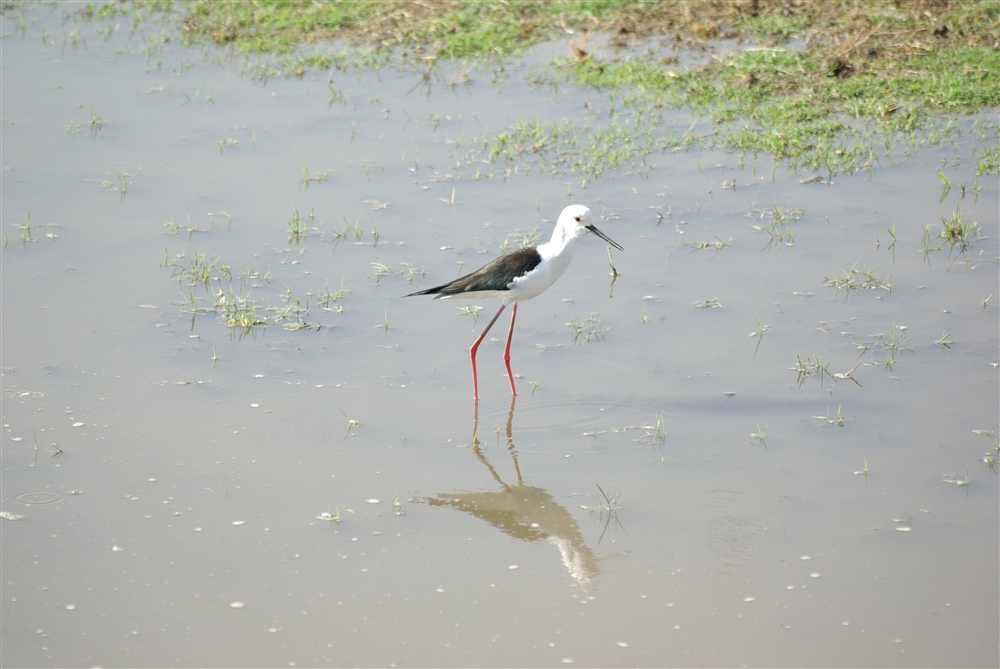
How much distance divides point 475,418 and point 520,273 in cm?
86

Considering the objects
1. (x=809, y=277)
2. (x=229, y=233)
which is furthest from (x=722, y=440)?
(x=229, y=233)

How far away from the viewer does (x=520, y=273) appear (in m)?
6.37

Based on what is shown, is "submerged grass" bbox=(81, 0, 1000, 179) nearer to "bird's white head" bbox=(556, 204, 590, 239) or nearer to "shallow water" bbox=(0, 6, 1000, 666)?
"shallow water" bbox=(0, 6, 1000, 666)

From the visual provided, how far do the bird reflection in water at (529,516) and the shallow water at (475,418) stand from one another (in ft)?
0.05

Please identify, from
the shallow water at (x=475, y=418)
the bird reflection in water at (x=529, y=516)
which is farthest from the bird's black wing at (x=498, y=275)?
the bird reflection in water at (x=529, y=516)

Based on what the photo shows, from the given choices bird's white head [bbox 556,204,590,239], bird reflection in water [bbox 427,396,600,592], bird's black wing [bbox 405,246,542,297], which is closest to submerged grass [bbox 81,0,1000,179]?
bird's white head [bbox 556,204,590,239]

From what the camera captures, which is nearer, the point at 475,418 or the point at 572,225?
the point at 475,418

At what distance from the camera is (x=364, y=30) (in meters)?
12.0

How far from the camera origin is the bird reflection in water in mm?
4746

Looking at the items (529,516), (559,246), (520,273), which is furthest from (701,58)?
(529,516)

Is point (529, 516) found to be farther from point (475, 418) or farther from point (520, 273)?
point (520, 273)

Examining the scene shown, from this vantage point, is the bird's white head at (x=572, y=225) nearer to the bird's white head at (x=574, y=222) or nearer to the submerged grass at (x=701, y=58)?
the bird's white head at (x=574, y=222)

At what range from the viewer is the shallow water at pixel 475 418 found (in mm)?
4363

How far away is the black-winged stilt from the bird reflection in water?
3.35 ft
